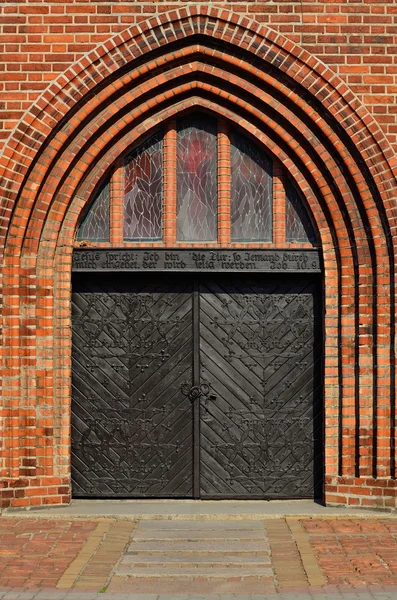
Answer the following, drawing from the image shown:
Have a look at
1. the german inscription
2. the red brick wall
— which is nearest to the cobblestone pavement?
the german inscription

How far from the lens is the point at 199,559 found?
8359mm

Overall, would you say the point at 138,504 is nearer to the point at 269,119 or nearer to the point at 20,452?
the point at 20,452

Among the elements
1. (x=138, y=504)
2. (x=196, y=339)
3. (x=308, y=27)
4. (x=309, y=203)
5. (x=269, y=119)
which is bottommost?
(x=138, y=504)

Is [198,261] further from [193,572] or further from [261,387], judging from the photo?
[193,572]

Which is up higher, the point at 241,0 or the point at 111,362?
the point at 241,0

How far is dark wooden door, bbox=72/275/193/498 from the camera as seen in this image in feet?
34.9

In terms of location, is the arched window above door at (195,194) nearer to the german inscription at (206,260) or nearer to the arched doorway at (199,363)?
the arched doorway at (199,363)

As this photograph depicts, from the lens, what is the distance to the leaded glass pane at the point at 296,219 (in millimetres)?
10680

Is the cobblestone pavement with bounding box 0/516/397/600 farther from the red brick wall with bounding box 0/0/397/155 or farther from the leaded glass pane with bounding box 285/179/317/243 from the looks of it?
the red brick wall with bounding box 0/0/397/155

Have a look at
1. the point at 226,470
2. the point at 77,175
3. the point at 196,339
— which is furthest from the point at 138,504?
the point at 77,175

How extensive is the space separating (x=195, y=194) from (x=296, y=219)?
3.37 feet

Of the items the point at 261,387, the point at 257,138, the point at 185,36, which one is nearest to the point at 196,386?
the point at 261,387

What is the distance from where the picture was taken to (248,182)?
10727mm

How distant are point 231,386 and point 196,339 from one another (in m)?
0.58
